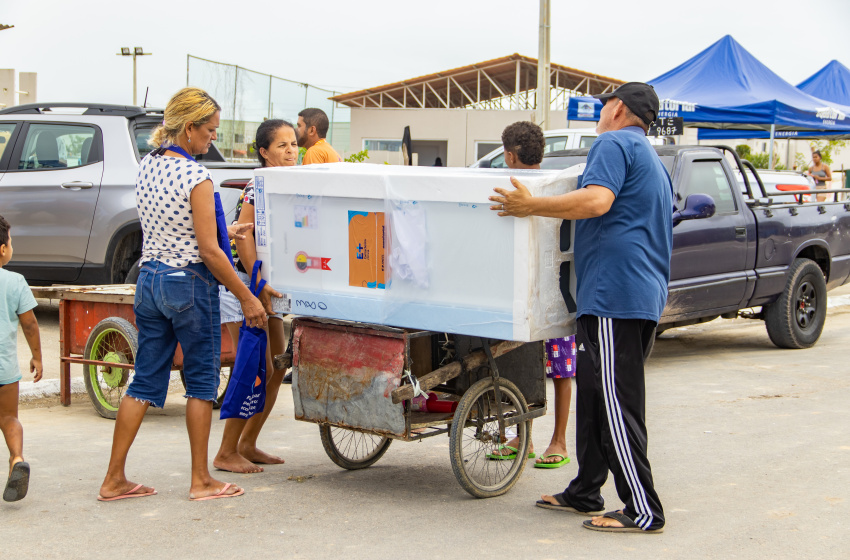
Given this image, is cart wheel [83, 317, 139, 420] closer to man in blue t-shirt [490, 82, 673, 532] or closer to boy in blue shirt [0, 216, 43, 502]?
boy in blue shirt [0, 216, 43, 502]

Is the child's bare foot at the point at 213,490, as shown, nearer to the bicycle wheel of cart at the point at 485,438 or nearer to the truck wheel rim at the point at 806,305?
the bicycle wheel of cart at the point at 485,438

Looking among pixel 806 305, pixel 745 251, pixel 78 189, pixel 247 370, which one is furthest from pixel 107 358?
pixel 806 305

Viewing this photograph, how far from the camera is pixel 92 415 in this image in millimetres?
6422

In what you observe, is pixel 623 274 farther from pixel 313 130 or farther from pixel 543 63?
pixel 543 63

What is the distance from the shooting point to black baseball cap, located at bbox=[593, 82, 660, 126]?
413 cm

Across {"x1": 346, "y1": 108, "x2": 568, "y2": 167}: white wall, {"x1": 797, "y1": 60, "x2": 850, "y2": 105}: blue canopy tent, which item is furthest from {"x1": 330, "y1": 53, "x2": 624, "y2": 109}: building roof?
{"x1": 797, "y1": 60, "x2": 850, "y2": 105}: blue canopy tent

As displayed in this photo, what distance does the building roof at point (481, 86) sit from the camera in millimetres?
31562

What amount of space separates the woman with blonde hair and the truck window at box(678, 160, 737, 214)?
15.9 feet

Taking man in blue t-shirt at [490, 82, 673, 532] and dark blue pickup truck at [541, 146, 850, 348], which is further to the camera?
dark blue pickup truck at [541, 146, 850, 348]

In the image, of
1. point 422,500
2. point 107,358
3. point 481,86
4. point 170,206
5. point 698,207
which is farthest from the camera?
point 481,86

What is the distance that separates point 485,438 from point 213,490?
1.37 m

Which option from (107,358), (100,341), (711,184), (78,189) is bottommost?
(107,358)

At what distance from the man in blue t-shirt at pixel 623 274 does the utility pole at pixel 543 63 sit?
11243 mm

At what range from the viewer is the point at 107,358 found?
6281 millimetres
